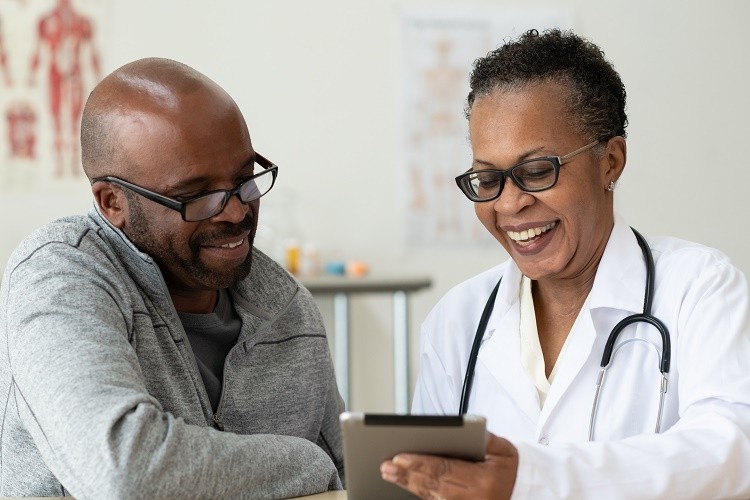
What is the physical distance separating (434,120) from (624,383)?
9.56ft

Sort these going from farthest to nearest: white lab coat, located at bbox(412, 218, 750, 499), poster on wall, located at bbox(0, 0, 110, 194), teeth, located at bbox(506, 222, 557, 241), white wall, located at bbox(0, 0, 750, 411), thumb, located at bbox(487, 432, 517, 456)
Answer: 1. white wall, located at bbox(0, 0, 750, 411)
2. poster on wall, located at bbox(0, 0, 110, 194)
3. teeth, located at bbox(506, 222, 557, 241)
4. white lab coat, located at bbox(412, 218, 750, 499)
5. thumb, located at bbox(487, 432, 517, 456)

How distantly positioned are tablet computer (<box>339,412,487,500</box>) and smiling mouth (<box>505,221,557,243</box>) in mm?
604

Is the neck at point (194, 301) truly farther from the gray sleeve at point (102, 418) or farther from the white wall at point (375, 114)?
the white wall at point (375, 114)

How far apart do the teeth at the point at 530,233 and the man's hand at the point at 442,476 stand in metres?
0.57

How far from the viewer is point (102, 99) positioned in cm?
158

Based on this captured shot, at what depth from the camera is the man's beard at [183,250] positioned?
1566 mm

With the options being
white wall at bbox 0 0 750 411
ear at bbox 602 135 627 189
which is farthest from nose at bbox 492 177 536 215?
white wall at bbox 0 0 750 411

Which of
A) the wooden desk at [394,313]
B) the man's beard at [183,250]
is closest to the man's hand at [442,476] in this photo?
the man's beard at [183,250]

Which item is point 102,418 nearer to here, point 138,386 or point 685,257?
point 138,386

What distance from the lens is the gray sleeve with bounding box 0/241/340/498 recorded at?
1190 millimetres

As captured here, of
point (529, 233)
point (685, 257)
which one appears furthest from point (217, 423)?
point (685, 257)

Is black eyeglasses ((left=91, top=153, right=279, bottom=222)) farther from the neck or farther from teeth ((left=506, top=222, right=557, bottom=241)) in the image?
teeth ((left=506, top=222, right=557, bottom=241))

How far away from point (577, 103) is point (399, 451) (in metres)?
0.79

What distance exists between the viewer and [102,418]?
1.19m
